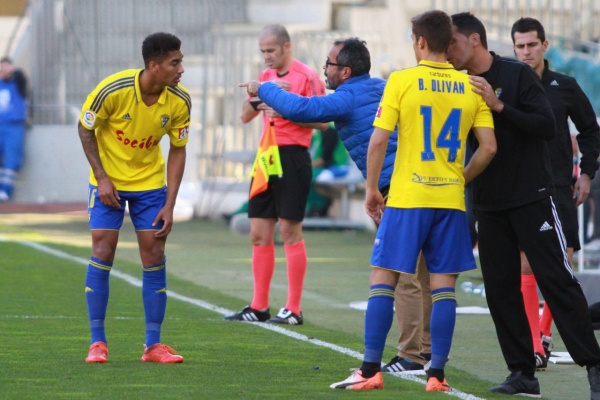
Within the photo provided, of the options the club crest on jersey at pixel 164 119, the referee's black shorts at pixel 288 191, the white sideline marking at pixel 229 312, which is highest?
the club crest on jersey at pixel 164 119

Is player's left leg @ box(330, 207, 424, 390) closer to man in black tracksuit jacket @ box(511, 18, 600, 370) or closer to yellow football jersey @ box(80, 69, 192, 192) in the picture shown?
yellow football jersey @ box(80, 69, 192, 192)

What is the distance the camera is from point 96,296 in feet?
24.5

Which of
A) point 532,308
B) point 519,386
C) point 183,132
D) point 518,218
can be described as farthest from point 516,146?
point 183,132

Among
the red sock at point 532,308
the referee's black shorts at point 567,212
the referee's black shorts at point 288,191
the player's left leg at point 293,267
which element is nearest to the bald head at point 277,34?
the referee's black shorts at point 288,191

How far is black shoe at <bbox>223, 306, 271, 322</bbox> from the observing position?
9.61m

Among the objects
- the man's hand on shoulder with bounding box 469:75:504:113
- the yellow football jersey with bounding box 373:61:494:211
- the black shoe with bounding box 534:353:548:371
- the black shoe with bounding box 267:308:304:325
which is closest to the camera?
the yellow football jersey with bounding box 373:61:494:211

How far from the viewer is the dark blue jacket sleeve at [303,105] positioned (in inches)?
271

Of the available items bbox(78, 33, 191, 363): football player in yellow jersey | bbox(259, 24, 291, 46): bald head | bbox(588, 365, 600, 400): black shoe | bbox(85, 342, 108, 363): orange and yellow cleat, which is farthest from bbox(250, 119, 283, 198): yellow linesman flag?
bbox(588, 365, 600, 400): black shoe

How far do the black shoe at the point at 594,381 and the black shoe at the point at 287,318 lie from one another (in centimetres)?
328

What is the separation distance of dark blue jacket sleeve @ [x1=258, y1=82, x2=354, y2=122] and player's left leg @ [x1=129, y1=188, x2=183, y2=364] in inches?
39.7

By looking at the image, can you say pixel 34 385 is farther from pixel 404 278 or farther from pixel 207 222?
pixel 207 222

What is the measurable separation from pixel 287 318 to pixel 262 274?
0.46 m

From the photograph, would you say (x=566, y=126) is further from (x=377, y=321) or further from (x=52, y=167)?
(x=52, y=167)

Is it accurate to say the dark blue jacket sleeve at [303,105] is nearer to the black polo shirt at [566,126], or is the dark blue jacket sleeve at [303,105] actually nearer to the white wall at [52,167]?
the black polo shirt at [566,126]
